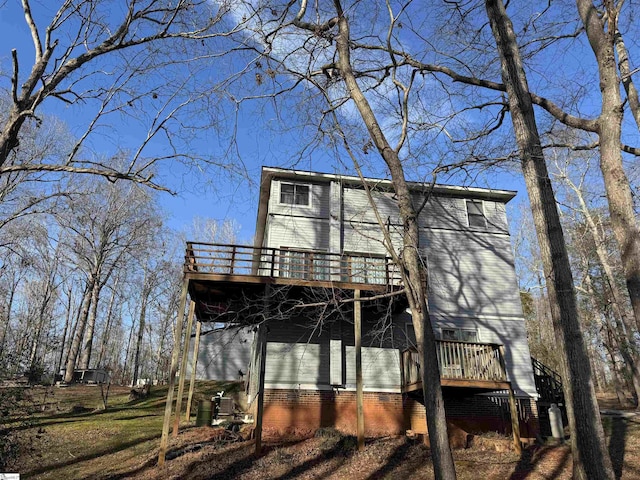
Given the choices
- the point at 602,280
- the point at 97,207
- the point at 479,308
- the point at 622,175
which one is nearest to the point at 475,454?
the point at 479,308

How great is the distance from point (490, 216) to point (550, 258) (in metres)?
11.9

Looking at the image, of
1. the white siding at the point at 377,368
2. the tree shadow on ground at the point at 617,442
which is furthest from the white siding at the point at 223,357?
the tree shadow on ground at the point at 617,442

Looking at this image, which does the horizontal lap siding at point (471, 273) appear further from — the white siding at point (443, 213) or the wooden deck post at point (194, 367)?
the wooden deck post at point (194, 367)

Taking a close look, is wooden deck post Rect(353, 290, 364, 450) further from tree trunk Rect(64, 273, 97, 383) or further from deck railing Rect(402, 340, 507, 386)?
tree trunk Rect(64, 273, 97, 383)

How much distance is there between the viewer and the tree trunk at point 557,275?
20.0ft

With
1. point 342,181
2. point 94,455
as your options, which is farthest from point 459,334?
point 94,455

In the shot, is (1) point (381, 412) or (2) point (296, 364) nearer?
(1) point (381, 412)

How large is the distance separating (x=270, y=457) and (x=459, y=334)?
326 inches

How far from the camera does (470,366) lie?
13.2 meters

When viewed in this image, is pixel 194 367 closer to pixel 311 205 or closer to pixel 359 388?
pixel 359 388

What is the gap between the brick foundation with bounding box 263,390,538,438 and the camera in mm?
13750

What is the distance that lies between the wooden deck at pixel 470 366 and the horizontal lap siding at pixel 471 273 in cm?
309

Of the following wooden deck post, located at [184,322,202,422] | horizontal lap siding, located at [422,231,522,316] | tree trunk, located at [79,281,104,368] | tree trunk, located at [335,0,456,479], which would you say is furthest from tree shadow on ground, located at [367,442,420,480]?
tree trunk, located at [79,281,104,368]

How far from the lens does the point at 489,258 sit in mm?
17641
